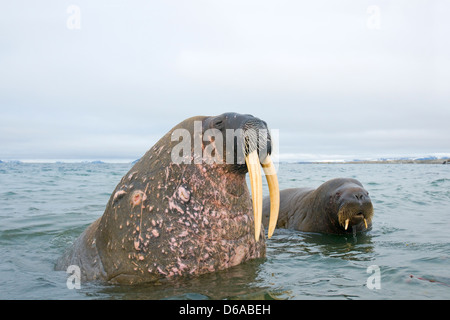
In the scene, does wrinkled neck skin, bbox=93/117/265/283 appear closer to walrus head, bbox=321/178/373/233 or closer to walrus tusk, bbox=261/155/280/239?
walrus tusk, bbox=261/155/280/239

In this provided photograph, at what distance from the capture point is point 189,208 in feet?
15.2

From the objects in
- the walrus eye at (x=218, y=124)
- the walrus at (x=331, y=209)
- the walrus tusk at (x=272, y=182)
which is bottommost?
the walrus at (x=331, y=209)

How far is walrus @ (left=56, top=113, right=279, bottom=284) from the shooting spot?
4.53 m

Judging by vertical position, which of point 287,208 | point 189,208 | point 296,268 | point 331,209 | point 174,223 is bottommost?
point 296,268

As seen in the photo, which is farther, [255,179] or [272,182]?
[272,182]

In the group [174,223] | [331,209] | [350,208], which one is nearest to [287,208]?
[331,209]

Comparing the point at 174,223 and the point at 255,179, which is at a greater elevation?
the point at 255,179

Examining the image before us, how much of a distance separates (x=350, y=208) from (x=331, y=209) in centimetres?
48

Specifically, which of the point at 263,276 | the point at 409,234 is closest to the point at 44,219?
the point at 263,276

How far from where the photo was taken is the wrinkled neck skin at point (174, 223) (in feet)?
14.9

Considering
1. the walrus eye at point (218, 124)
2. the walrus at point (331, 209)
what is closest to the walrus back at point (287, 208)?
the walrus at point (331, 209)

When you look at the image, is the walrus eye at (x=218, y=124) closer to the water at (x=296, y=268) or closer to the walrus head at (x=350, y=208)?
the water at (x=296, y=268)

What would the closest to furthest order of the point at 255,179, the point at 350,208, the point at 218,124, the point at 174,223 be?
1. the point at 255,179
2. the point at 174,223
3. the point at 218,124
4. the point at 350,208

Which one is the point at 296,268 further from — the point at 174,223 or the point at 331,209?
the point at 331,209
